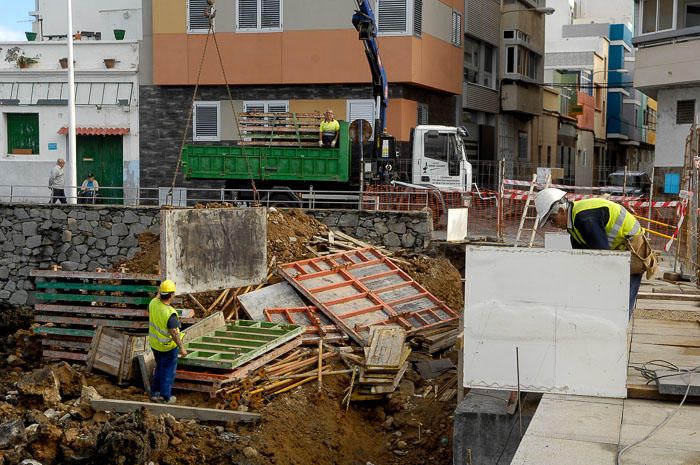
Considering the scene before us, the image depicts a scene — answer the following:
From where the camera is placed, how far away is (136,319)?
1595 centimetres

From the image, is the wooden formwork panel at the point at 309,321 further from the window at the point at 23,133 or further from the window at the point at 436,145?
the window at the point at 23,133

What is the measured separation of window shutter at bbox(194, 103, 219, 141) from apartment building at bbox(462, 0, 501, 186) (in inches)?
360

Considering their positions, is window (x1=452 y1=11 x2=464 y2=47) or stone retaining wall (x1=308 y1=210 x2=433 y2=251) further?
window (x1=452 y1=11 x2=464 y2=47)

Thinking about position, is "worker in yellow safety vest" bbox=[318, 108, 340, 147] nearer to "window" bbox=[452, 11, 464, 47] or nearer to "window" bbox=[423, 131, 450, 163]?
"window" bbox=[423, 131, 450, 163]

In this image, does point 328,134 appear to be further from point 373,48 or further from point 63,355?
point 63,355

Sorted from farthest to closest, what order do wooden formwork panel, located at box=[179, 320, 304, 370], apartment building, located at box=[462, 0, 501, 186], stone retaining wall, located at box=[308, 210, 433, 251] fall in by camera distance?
apartment building, located at box=[462, 0, 501, 186] < stone retaining wall, located at box=[308, 210, 433, 251] < wooden formwork panel, located at box=[179, 320, 304, 370]

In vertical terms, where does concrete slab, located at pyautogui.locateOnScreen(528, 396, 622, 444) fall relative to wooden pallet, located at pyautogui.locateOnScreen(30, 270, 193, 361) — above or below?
above

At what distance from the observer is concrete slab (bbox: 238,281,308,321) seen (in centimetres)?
1590

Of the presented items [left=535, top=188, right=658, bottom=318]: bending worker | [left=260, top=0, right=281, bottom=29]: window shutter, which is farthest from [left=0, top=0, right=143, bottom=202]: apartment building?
[left=535, top=188, right=658, bottom=318]: bending worker

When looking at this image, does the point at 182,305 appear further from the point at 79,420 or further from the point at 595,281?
the point at 595,281

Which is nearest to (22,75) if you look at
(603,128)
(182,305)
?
(182,305)

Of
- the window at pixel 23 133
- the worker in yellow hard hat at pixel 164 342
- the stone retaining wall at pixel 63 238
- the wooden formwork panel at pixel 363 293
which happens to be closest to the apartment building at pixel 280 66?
the window at pixel 23 133

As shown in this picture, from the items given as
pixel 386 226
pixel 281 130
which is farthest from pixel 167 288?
pixel 281 130

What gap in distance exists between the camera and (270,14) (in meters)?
31.2
